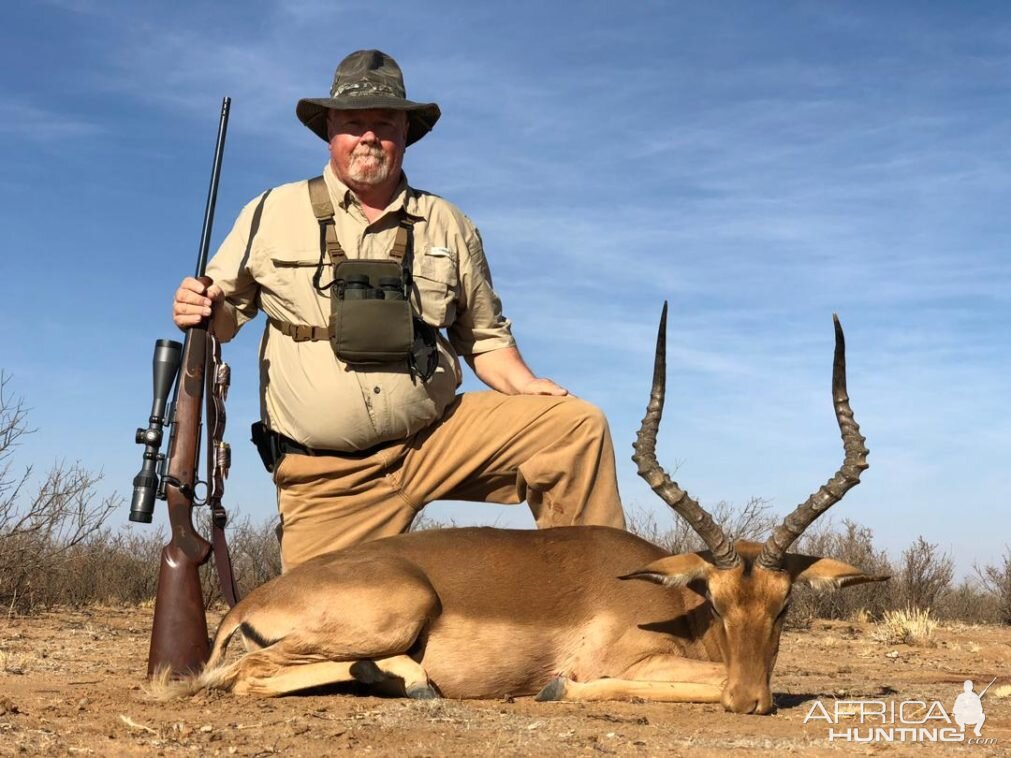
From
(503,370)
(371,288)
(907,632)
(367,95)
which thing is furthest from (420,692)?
(907,632)

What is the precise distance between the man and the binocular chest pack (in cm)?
2

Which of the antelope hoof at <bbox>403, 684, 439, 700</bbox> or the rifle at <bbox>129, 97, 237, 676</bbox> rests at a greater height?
the rifle at <bbox>129, 97, 237, 676</bbox>

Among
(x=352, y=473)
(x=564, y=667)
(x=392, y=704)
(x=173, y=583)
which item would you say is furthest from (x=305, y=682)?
(x=352, y=473)

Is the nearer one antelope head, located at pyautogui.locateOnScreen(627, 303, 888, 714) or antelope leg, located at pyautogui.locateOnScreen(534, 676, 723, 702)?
antelope head, located at pyautogui.locateOnScreen(627, 303, 888, 714)

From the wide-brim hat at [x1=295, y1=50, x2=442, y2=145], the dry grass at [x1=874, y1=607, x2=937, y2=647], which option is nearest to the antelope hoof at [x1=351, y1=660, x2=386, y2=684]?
the wide-brim hat at [x1=295, y1=50, x2=442, y2=145]

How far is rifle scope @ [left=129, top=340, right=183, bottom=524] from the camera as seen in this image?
23.6 ft

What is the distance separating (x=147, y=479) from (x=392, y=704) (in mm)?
2187

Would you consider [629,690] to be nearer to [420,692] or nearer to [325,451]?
[420,692]

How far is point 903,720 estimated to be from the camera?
6.08 metres

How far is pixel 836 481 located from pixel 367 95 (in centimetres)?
411

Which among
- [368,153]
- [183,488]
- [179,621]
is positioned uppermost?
[368,153]

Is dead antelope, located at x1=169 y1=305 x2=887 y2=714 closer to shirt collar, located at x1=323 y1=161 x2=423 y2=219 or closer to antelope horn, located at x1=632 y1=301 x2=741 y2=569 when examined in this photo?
antelope horn, located at x1=632 y1=301 x2=741 y2=569

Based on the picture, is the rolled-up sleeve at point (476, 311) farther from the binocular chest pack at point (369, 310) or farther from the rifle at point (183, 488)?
the rifle at point (183, 488)

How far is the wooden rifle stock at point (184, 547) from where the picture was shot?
22.0 ft
